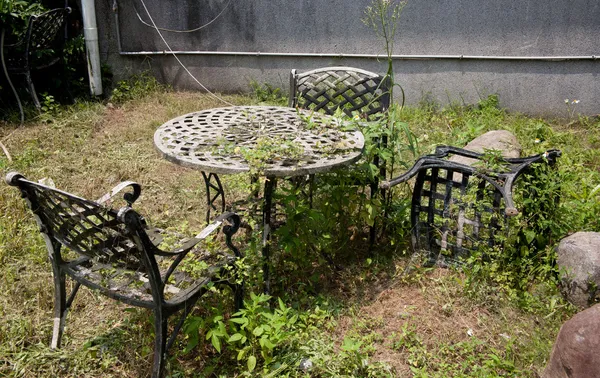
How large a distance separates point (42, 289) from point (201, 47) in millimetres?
4000

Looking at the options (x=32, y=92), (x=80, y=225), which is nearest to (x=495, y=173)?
(x=80, y=225)

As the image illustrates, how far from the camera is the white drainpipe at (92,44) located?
581cm

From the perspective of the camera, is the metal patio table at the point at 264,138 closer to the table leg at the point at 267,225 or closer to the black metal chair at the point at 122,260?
the table leg at the point at 267,225

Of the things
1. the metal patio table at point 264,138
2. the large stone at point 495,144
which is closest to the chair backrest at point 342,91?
the metal patio table at point 264,138

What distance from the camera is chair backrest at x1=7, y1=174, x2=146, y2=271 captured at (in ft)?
7.06

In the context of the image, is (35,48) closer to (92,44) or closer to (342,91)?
(92,44)

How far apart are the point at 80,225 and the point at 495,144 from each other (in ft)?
11.6

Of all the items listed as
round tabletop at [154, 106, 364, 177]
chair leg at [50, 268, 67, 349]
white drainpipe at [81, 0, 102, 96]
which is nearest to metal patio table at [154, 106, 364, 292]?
round tabletop at [154, 106, 364, 177]

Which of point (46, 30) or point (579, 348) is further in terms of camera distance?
point (46, 30)

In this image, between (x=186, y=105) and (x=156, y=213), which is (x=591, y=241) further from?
(x=186, y=105)

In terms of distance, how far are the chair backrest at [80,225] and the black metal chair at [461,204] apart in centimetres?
149

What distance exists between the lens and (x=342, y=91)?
3.73m

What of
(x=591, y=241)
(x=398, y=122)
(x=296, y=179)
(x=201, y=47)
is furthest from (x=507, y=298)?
(x=201, y=47)

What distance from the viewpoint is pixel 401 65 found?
580 centimetres
